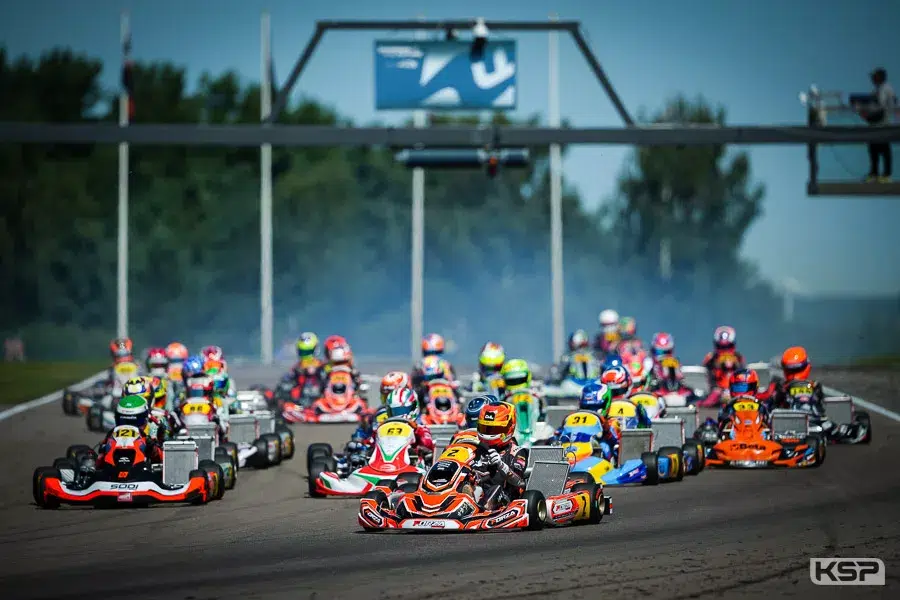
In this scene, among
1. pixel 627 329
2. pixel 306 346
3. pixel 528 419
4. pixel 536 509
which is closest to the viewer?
pixel 536 509

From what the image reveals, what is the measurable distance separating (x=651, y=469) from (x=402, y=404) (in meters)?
2.82

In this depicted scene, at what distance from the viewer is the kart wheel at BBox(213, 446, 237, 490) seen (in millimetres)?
17672

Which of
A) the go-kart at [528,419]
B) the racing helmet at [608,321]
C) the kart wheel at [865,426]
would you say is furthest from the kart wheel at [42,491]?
the racing helmet at [608,321]

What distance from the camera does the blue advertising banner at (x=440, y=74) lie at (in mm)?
29891

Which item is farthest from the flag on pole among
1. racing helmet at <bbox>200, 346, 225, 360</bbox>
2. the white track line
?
racing helmet at <bbox>200, 346, 225, 360</bbox>

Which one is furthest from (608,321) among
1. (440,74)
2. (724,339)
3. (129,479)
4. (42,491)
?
(42,491)

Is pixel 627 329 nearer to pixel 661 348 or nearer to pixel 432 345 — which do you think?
pixel 661 348

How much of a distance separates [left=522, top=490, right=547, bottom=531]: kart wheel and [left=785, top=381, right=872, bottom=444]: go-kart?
856 centimetres

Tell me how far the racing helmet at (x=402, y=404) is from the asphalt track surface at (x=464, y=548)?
4.44 feet

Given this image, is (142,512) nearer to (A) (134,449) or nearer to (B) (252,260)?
(A) (134,449)

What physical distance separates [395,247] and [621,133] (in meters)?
36.9

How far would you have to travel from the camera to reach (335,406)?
26.9 m

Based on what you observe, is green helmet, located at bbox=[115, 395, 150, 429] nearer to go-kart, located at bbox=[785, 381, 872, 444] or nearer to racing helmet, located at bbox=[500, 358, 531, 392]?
racing helmet, located at bbox=[500, 358, 531, 392]

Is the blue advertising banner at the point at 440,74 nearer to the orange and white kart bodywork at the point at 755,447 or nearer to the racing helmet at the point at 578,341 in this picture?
the racing helmet at the point at 578,341
